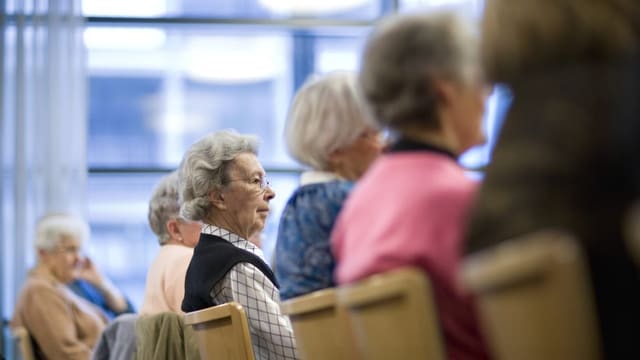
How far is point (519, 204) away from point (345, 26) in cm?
615

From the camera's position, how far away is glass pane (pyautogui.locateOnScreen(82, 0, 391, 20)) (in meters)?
7.55

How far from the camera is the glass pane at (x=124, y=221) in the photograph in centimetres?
748

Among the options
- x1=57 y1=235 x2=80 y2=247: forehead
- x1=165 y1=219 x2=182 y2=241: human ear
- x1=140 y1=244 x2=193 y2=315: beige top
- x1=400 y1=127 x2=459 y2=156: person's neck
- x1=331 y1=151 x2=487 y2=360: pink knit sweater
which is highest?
x1=400 y1=127 x2=459 y2=156: person's neck

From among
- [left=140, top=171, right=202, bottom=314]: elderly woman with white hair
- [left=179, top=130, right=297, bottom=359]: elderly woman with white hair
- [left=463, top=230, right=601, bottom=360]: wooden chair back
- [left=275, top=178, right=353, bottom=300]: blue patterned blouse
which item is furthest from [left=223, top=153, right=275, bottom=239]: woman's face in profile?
[left=463, top=230, right=601, bottom=360]: wooden chair back

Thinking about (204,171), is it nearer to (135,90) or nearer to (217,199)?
(217,199)

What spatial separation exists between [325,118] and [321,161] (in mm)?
106

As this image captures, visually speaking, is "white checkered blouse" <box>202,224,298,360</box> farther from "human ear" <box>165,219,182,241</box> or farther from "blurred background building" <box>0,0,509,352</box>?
"blurred background building" <box>0,0,509,352</box>

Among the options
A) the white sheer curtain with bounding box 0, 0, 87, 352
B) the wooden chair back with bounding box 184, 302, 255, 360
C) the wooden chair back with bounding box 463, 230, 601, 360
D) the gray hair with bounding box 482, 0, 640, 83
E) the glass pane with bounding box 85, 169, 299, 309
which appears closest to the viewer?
the wooden chair back with bounding box 463, 230, 601, 360

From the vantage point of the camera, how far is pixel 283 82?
25.1ft

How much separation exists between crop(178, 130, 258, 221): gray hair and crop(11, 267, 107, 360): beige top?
7.49 ft

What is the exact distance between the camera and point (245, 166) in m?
3.45

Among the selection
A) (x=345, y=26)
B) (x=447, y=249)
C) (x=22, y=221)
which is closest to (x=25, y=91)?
(x=22, y=221)

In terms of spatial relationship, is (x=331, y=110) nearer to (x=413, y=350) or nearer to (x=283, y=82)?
(x=413, y=350)

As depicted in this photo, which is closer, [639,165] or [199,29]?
[639,165]
